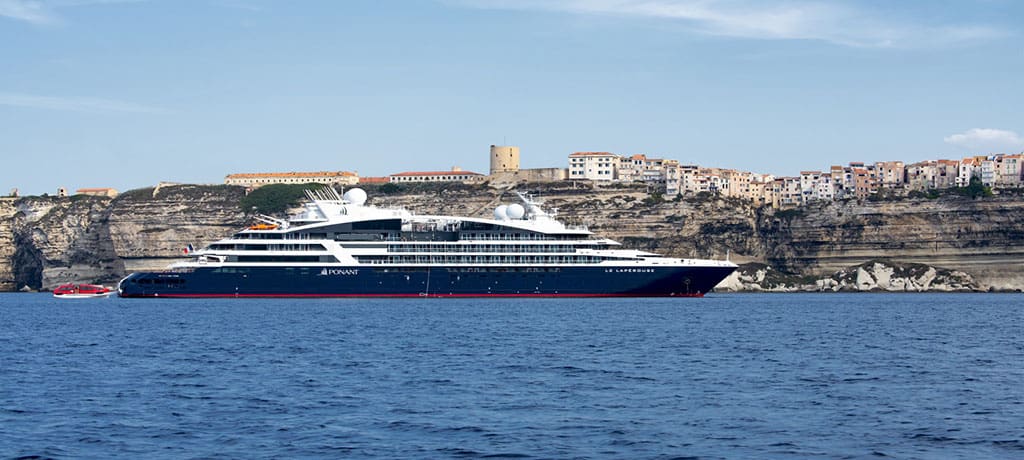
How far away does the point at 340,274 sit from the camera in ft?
250

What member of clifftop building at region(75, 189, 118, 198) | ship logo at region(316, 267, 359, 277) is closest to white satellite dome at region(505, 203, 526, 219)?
ship logo at region(316, 267, 359, 277)

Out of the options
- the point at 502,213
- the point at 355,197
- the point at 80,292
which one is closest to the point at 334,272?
the point at 355,197

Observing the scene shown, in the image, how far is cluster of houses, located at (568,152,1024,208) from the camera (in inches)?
4761

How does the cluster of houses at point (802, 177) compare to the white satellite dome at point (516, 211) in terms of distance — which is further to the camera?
the cluster of houses at point (802, 177)

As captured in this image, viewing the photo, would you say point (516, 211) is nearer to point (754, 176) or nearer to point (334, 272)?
point (334, 272)

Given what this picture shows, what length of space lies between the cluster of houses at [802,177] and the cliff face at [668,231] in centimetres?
489

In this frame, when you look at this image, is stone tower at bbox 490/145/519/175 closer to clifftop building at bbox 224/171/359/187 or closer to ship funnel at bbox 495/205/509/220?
clifftop building at bbox 224/171/359/187

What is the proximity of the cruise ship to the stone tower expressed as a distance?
51.6 meters

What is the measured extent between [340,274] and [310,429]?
54.8 meters

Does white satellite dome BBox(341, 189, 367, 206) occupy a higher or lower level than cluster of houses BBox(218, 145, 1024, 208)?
lower

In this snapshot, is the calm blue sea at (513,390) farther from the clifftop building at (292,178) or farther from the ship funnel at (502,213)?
the clifftop building at (292,178)

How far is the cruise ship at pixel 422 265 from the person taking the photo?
76312 millimetres

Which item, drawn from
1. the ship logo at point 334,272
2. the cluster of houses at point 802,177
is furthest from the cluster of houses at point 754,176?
the ship logo at point 334,272

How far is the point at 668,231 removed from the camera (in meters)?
113
